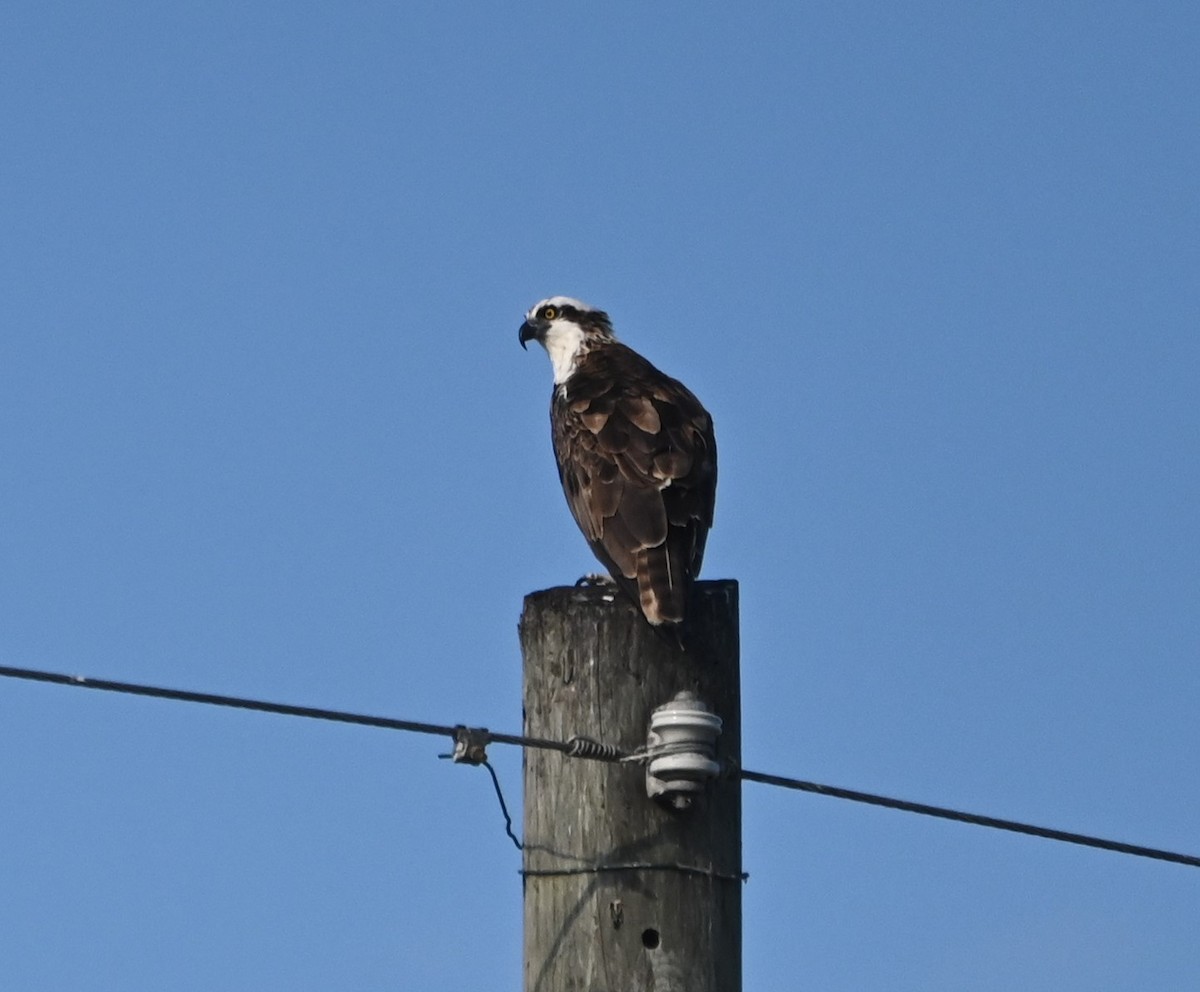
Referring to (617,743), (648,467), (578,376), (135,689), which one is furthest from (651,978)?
(578,376)

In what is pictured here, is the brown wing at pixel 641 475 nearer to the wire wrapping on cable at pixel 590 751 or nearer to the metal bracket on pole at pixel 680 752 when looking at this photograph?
the metal bracket on pole at pixel 680 752

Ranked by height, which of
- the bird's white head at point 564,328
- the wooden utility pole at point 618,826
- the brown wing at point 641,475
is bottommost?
the wooden utility pole at point 618,826

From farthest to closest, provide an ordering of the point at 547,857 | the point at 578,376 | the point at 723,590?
the point at 578,376, the point at 723,590, the point at 547,857

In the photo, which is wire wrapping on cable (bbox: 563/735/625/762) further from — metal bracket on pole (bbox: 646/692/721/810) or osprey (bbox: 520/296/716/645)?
osprey (bbox: 520/296/716/645)

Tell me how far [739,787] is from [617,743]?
365mm

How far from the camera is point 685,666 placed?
5477 millimetres

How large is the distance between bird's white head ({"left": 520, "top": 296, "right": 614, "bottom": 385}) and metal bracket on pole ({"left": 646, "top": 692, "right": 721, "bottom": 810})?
5642mm

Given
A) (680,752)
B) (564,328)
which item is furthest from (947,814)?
(564,328)

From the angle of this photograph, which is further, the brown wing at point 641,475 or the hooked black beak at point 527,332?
the hooked black beak at point 527,332

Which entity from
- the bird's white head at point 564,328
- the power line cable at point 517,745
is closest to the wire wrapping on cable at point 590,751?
the power line cable at point 517,745

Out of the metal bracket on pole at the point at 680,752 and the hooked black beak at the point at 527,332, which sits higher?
the hooked black beak at the point at 527,332

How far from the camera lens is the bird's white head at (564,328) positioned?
36.6 ft

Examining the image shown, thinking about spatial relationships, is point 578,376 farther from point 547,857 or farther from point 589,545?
point 547,857

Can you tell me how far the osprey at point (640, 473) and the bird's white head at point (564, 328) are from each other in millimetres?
1111
